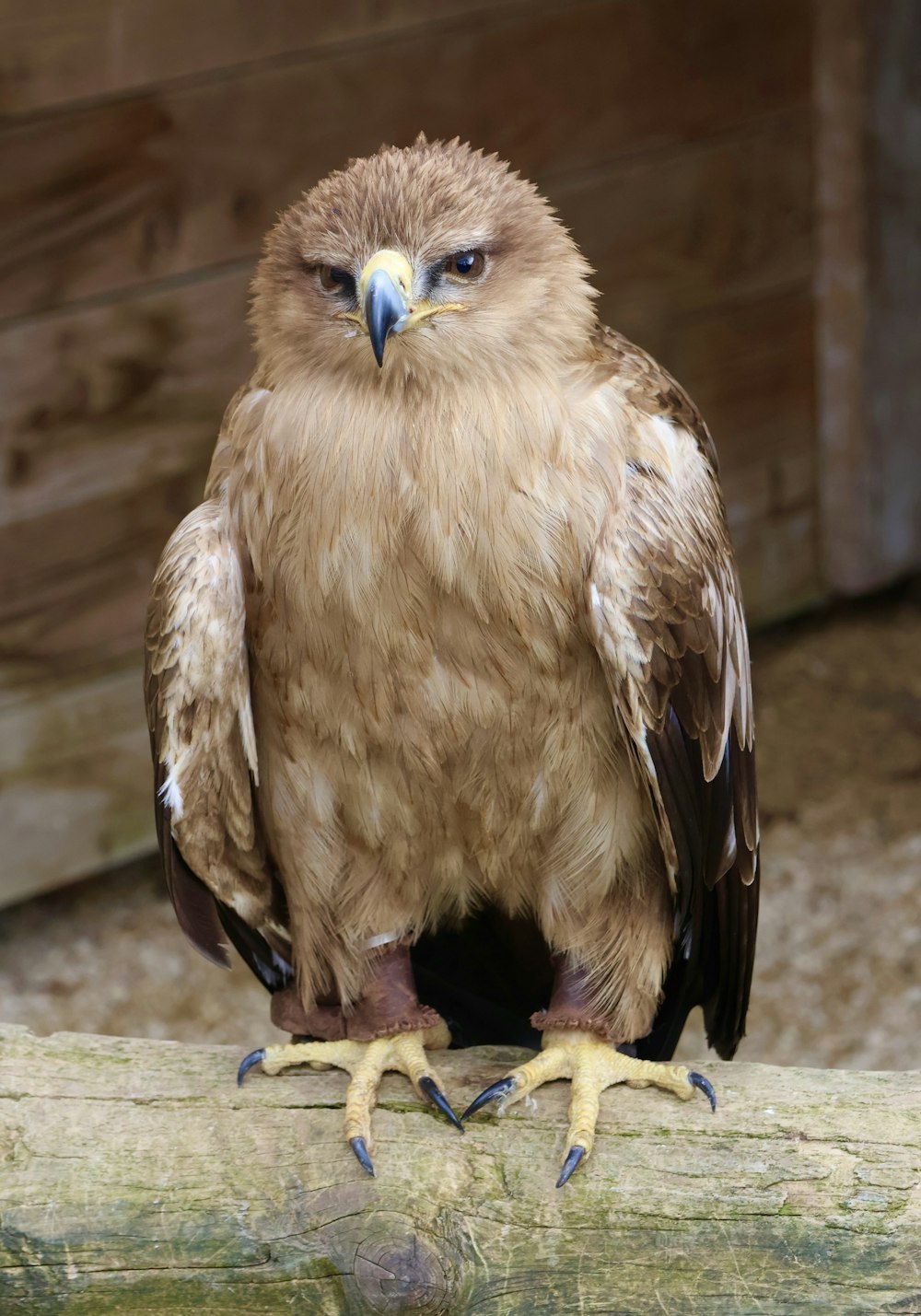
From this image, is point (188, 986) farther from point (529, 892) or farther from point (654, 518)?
point (654, 518)

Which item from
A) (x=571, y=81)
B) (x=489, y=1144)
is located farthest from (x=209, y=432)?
(x=489, y=1144)

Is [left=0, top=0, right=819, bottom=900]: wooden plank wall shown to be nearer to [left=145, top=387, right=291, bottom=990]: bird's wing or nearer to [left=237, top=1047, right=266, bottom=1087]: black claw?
[left=145, top=387, right=291, bottom=990]: bird's wing

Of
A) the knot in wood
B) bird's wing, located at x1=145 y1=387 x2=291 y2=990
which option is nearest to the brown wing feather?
bird's wing, located at x1=145 y1=387 x2=291 y2=990

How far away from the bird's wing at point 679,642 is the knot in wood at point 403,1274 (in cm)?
69

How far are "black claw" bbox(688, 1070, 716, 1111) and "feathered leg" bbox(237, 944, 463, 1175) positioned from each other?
372mm

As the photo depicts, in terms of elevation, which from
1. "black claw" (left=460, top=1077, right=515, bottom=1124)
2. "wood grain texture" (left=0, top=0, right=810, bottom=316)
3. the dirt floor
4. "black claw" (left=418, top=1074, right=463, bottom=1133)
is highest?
"wood grain texture" (left=0, top=0, right=810, bottom=316)

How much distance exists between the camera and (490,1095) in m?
2.61

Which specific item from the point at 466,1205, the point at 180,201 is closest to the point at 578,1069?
the point at 466,1205

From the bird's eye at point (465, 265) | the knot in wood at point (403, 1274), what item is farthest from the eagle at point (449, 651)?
the knot in wood at point (403, 1274)

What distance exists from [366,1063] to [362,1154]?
8.1 inches

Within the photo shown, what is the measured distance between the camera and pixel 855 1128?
249 cm

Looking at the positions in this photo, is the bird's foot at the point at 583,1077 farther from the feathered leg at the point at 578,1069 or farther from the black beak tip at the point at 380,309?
the black beak tip at the point at 380,309

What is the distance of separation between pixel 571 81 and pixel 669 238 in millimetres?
692

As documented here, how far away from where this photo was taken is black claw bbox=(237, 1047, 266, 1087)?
2730 mm
